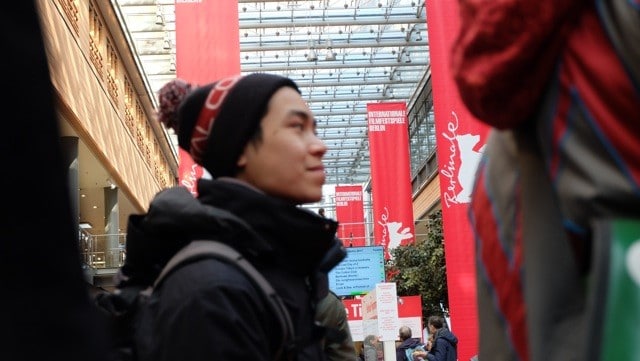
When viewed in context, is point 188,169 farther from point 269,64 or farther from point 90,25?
point 269,64

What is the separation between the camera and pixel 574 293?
1.06 m

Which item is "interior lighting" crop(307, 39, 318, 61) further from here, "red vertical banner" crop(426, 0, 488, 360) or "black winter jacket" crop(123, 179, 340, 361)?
"black winter jacket" crop(123, 179, 340, 361)

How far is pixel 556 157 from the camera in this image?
3.54ft

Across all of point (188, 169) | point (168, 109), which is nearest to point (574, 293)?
point (168, 109)

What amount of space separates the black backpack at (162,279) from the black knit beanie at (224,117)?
0.28 meters

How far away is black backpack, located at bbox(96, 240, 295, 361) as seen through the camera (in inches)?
73.3

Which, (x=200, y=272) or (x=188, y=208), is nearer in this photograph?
(x=200, y=272)

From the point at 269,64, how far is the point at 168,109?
31.5m

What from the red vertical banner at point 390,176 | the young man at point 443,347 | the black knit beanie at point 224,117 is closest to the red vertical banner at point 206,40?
the young man at point 443,347

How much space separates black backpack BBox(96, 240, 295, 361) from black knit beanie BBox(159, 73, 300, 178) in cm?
28

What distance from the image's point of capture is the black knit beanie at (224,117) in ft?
7.00

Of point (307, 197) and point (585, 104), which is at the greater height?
point (585, 104)

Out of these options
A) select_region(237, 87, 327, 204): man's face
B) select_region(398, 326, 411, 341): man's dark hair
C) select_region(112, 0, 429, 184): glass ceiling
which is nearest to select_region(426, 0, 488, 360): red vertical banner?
select_region(398, 326, 411, 341): man's dark hair

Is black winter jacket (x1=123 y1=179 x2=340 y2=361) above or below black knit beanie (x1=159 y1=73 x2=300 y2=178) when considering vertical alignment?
below
